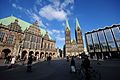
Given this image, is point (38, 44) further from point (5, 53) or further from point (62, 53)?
point (62, 53)

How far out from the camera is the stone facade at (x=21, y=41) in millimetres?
28130

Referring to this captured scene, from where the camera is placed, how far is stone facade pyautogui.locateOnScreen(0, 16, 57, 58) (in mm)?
28130

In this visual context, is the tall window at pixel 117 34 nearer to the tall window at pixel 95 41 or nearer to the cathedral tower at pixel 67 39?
the tall window at pixel 95 41

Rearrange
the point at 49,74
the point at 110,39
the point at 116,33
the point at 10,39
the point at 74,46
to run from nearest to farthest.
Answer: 1. the point at 49,74
2. the point at 10,39
3. the point at 116,33
4. the point at 110,39
5. the point at 74,46

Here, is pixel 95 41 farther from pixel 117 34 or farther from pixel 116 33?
pixel 117 34

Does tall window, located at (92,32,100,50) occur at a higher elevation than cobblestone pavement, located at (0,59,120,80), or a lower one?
higher

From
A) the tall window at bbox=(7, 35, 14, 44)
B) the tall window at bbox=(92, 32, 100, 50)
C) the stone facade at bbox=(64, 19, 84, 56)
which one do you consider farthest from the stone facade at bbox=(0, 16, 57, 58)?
the stone facade at bbox=(64, 19, 84, 56)

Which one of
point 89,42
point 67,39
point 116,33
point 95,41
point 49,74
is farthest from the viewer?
point 67,39

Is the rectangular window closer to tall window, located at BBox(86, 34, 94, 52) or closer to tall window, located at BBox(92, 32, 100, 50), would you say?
tall window, located at BBox(92, 32, 100, 50)

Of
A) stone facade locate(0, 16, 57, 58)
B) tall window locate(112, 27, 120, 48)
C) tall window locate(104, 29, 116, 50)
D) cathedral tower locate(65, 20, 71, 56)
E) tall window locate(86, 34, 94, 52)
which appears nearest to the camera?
stone facade locate(0, 16, 57, 58)

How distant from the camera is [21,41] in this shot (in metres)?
30.9

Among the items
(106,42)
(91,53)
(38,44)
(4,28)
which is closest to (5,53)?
(4,28)

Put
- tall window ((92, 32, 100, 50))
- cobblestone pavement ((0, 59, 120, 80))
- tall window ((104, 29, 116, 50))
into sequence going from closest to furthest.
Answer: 1. cobblestone pavement ((0, 59, 120, 80))
2. tall window ((104, 29, 116, 50))
3. tall window ((92, 32, 100, 50))

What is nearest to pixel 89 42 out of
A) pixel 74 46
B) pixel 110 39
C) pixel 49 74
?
pixel 110 39
